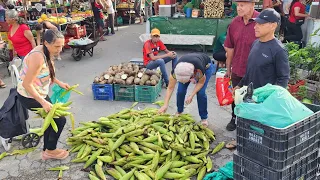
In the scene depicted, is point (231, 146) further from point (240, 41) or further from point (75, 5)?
point (75, 5)

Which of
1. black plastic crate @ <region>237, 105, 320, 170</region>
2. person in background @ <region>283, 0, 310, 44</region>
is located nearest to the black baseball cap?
black plastic crate @ <region>237, 105, 320, 170</region>

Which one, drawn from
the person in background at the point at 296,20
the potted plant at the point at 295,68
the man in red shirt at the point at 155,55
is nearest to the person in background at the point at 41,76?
the man in red shirt at the point at 155,55

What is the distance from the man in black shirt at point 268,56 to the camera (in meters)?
3.77

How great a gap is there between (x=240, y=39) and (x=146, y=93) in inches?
99.3

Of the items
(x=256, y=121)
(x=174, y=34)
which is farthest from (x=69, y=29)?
(x=256, y=121)

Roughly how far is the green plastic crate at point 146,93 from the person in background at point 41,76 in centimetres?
241

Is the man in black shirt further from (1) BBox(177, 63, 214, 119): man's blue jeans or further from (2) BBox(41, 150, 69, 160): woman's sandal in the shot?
(2) BBox(41, 150, 69, 160): woman's sandal

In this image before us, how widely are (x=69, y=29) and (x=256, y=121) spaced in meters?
9.82

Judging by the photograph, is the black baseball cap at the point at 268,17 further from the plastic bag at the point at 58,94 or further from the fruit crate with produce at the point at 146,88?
the fruit crate with produce at the point at 146,88

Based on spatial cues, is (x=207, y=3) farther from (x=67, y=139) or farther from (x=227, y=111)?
(x=67, y=139)

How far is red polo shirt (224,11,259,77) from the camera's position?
15.2 feet

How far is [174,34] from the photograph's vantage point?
10.7 m

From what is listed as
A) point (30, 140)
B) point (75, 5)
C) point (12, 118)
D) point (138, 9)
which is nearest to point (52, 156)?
point (30, 140)

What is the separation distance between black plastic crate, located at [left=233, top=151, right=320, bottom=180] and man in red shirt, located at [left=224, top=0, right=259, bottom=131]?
6.35 feet
